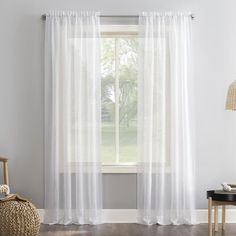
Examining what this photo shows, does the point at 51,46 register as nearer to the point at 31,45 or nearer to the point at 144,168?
the point at 31,45

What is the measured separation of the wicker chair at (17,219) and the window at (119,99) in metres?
1.36

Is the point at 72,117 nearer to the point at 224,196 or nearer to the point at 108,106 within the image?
the point at 108,106

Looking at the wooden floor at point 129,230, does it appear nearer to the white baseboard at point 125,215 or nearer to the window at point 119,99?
the white baseboard at point 125,215

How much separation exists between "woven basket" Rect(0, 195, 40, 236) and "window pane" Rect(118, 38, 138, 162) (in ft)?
4.87

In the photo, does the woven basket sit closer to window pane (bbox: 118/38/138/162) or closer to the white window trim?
the white window trim

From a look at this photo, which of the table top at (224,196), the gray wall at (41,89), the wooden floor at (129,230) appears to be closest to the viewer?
the table top at (224,196)

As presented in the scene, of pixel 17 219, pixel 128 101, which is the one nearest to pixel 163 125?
pixel 128 101

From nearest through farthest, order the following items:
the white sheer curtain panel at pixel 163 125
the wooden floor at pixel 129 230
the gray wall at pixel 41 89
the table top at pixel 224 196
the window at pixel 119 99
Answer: the table top at pixel 224 196 < the wooden floor at pixel 129 230 < the white sheer curtain panel at pixel 163 125 < the gray wall at pixel 41 89 < the window at pixel 119 99

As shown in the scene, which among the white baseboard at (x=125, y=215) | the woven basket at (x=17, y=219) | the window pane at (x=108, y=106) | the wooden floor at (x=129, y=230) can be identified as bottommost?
the wooden floor at (x=129, y=230)

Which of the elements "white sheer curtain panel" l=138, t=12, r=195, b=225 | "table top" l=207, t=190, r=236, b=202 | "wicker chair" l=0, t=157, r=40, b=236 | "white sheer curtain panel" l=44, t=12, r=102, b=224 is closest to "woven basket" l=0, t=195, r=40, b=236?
"wicker chair" l=0, t=157, r=40, b=236

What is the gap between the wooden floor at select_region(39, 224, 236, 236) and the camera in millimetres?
5410

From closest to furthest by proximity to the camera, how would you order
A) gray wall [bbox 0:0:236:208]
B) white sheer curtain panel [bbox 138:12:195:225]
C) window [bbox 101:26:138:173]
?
white sheer curtain panel [bbox 138:12:195:225]
gray wall [bbox 0:0:236:208]
window [bbox 101:26:138:173]

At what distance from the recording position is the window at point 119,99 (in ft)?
20.1

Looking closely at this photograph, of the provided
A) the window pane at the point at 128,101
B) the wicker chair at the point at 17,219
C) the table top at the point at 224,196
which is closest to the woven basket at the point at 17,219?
the wicker chair at the point at 17,219
